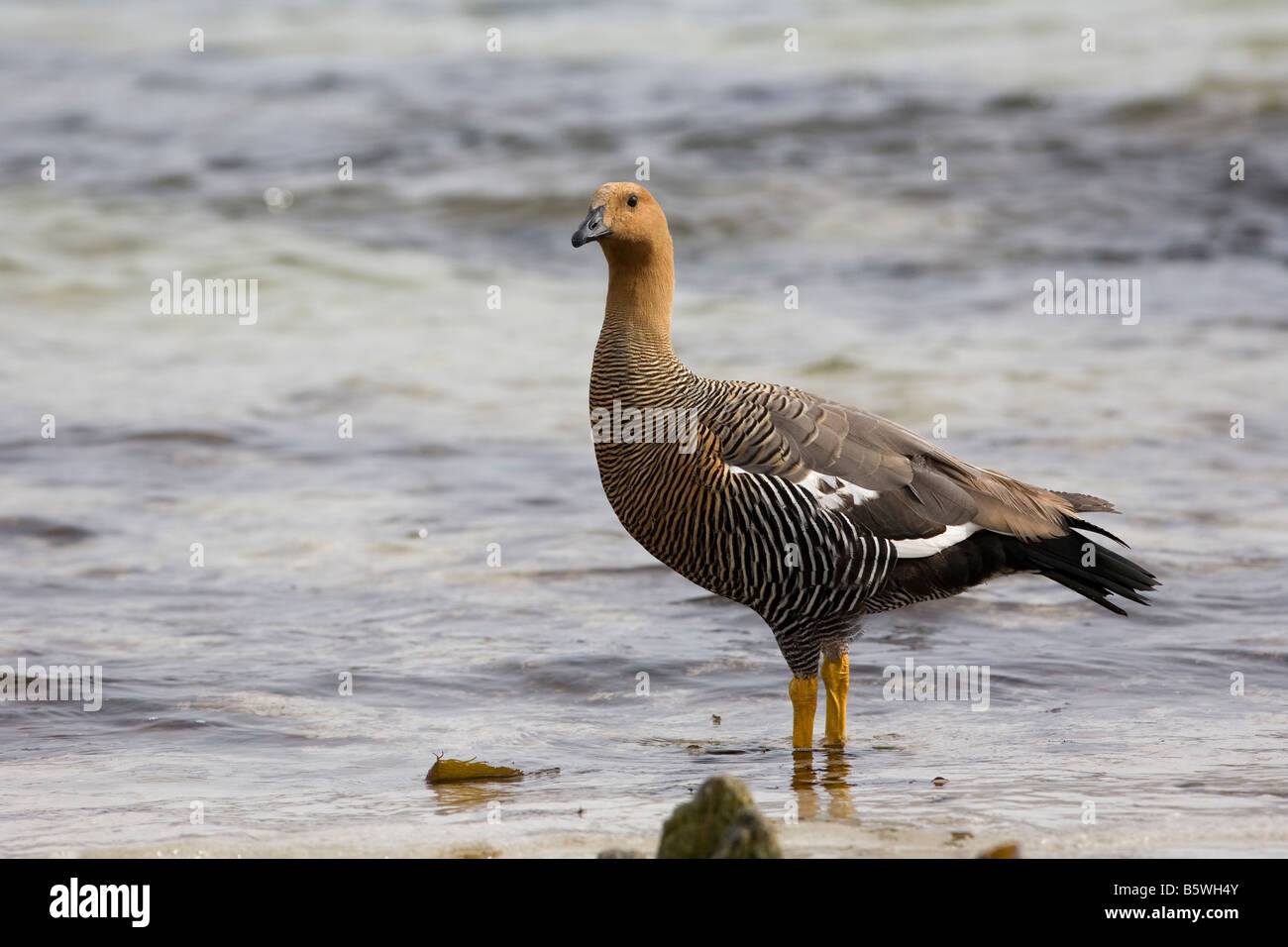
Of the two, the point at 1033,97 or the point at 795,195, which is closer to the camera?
the point at 795,195

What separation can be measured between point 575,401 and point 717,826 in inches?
344

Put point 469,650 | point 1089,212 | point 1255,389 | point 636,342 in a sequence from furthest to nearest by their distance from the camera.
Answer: point 1089,212
point 1255,389
point 469,650
point 636,342

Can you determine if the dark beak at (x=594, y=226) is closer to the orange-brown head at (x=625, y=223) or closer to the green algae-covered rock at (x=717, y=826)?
the orange-brown head at (x=625, y=223)

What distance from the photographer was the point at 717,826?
4336mm

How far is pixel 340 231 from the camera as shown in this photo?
18.5 meters

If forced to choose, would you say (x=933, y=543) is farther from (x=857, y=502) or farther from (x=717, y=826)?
(x=717, y=826)

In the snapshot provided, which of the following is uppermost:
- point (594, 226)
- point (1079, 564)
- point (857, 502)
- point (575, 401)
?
point (594, 226)

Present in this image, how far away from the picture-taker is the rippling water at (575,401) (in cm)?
639

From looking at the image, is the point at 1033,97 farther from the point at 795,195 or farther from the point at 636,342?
the point at 636,342

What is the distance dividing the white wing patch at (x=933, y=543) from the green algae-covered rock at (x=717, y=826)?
2.56 m

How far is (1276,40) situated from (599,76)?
1023 cm

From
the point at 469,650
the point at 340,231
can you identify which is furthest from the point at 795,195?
the point at 469,650

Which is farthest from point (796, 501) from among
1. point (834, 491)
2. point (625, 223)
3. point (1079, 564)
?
point (625, 223)

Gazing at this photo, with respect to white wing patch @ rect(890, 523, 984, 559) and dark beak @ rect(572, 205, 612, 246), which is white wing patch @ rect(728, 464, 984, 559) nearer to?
white wing patch @ rect(890, 523, 984, 559)
